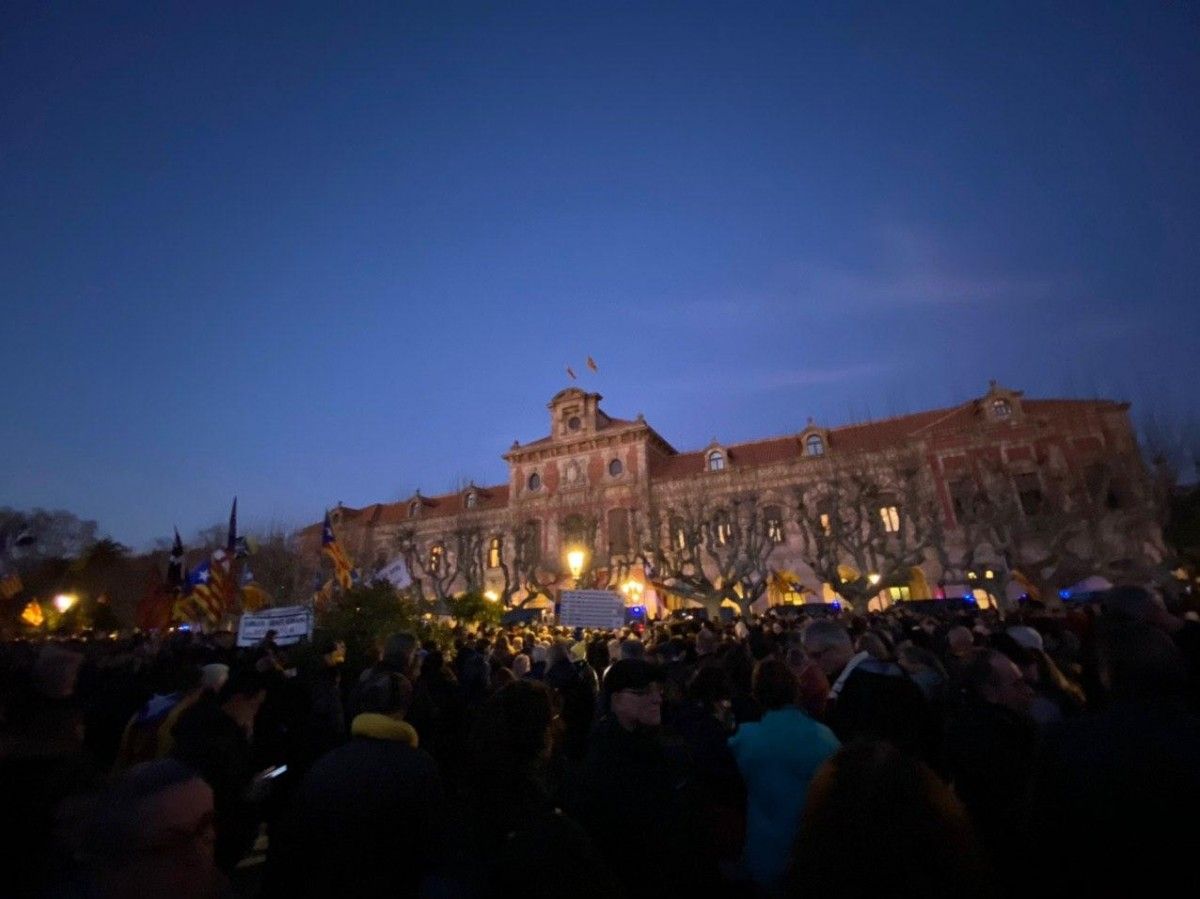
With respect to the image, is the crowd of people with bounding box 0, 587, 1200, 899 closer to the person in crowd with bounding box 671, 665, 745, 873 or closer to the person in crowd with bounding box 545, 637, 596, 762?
the person in crowd with bounding box 671, 665, 745, 873

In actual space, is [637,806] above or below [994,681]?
below

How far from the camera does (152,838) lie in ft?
4.97

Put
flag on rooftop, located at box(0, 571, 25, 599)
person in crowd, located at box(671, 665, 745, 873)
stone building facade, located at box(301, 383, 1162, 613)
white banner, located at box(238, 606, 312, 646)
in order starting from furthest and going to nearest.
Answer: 1. stone building facade, located at box(301, 383, 1162, 613)
2. flag on rooftop, located at box(0, 571, 25, 599)
3. white banner, located at box(238, 606, 312, 646)
4. person in crowd, located at box(671, 665, 745, 873)

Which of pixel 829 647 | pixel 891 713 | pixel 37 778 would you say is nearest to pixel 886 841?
pixel 891 713

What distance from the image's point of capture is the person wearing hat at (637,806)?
99.3 inches

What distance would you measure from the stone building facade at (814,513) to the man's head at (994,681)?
19450mm

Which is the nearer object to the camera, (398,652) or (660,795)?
(660,795)

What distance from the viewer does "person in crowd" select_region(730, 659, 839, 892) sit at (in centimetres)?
304

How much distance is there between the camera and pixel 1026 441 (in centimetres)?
2981

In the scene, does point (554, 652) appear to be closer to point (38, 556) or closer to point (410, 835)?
point (410, 835)

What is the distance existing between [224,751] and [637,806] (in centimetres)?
287

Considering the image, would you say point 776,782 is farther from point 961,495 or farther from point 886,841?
point 961,495

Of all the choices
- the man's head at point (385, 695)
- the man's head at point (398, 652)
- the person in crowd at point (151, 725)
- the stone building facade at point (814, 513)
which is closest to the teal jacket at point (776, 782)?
the man's head at point (385, 695)

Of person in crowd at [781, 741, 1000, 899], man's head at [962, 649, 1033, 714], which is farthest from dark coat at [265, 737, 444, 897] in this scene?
man's head at [962, 649, 1033, 714]
